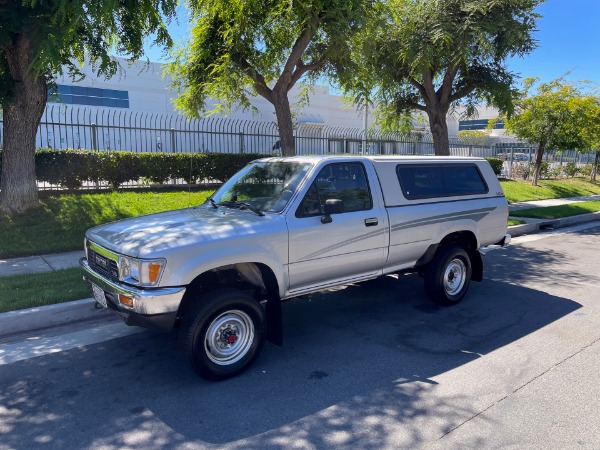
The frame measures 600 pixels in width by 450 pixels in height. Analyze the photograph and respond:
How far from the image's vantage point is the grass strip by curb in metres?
5.49

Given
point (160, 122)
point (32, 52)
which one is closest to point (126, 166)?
point (160, 122)

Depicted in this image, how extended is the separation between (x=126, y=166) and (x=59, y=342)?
8.54 m

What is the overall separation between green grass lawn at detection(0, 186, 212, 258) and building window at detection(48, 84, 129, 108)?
2350 cm

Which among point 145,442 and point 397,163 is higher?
point 397,163

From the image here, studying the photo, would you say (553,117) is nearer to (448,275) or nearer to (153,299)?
(448,275)

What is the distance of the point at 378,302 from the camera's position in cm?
630

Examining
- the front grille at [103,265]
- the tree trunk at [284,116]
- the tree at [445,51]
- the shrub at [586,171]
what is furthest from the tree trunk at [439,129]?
the shrub at [586,171]

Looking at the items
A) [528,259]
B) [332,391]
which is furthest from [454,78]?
[332,391]

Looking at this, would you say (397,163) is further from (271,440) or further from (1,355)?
(1,355)

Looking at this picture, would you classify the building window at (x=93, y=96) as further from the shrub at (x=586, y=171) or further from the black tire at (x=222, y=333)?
the black tire at (x=222, y=333)

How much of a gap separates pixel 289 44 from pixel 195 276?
8.48 metres

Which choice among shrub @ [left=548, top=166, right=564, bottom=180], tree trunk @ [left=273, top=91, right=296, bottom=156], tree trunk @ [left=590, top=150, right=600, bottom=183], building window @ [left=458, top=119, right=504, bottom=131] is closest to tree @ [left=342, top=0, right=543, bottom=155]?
tree trunk @ [left=273, top=91, right=296, bottom=156]

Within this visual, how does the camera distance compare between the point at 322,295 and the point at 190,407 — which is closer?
the point at 190,407

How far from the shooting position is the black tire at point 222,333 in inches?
154
